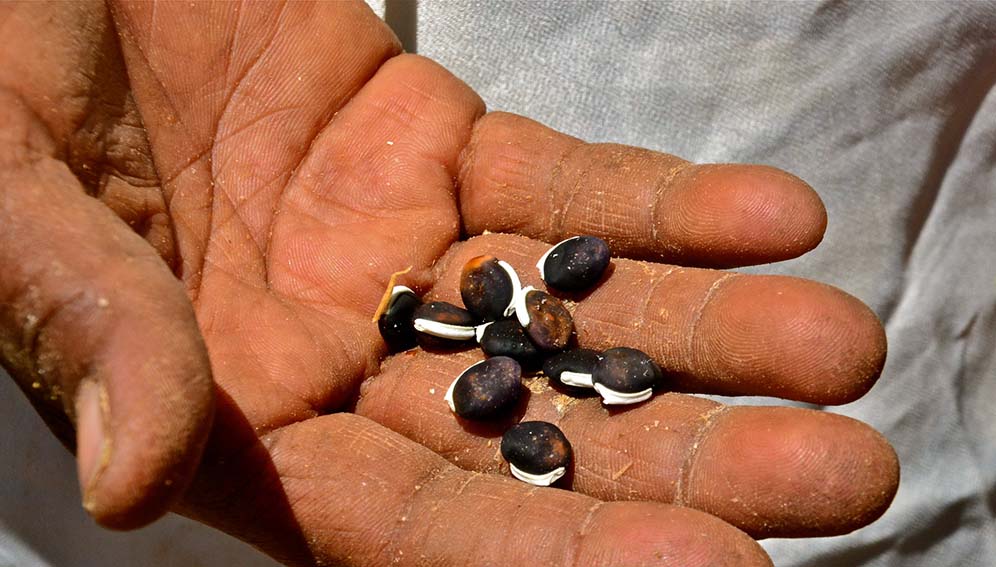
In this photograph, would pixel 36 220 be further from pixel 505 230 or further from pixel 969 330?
pixel 969 330

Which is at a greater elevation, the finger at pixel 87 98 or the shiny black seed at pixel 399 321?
the finger at pixel 87 98

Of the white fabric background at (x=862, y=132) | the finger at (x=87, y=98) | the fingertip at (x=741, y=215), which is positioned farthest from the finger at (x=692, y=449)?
the white fabric background at (x=862, y=132)

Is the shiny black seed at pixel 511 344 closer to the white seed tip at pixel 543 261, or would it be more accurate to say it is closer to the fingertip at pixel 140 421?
the white seed tip at pixel 543 261

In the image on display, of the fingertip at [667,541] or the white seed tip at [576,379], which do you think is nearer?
the fingertip at [667,541]

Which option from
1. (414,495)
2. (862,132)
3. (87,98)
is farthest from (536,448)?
(862,132)

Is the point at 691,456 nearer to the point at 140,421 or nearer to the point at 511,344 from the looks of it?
the point at 511,344

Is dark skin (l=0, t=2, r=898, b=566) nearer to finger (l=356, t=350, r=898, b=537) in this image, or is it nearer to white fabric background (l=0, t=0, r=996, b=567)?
finger (l=356, t=350, r=898, b=537)

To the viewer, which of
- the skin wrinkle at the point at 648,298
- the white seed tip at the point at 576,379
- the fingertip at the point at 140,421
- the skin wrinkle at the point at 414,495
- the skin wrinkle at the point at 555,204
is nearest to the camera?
the fingertip at the point at 140,421
